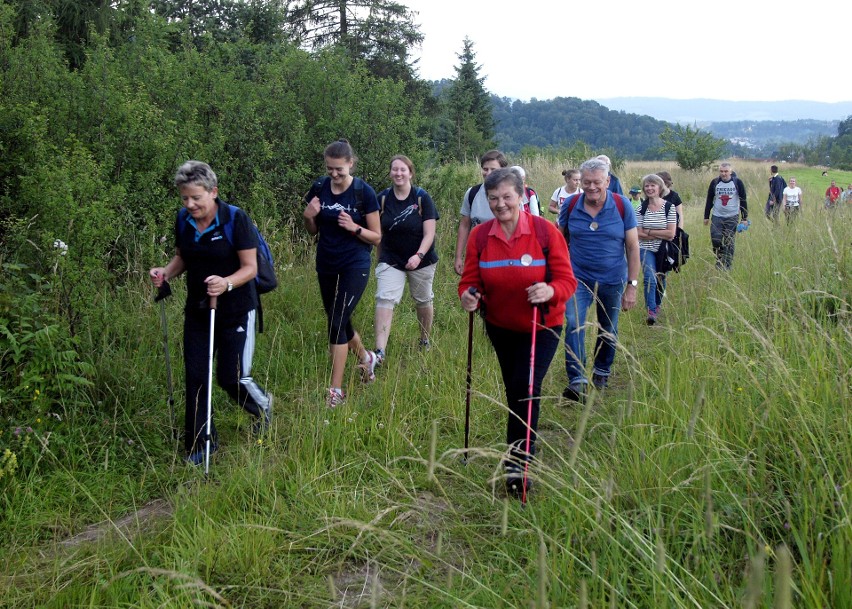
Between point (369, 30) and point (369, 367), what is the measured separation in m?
27.0

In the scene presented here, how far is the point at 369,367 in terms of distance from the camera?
20.8 ft

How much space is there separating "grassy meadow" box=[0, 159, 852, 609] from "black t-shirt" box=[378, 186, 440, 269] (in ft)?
3.83

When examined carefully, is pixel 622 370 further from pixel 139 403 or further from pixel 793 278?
pixel 139 403

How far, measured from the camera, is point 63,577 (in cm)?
336

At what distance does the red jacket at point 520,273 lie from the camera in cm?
425

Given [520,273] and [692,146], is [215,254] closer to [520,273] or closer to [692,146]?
[520,273]

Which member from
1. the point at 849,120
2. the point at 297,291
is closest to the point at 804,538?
the point at 297,291

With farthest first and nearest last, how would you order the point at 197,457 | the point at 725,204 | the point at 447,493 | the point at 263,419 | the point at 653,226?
the point at 725,204
the point at 653,226
the point at 263,419
the point at 197,457
the point at 447,493

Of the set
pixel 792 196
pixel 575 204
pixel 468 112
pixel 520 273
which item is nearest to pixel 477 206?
pixel 575 204

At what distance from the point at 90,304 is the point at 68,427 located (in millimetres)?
1125

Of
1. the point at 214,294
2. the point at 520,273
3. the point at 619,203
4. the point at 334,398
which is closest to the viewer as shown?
the point at 520,273

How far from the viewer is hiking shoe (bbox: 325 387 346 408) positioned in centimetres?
524

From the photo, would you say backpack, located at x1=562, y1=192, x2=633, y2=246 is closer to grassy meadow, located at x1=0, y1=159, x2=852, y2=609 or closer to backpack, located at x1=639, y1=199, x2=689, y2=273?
grassy meadow, located at x1=0, y1=159, x2=852, y2=609

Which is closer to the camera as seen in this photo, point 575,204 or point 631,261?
point 631,261
